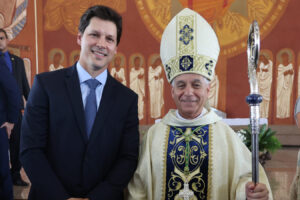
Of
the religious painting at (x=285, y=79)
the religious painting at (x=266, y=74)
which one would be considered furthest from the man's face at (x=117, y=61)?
the religious painting at (x=285, y=79)

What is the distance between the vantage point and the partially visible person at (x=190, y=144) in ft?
6.61

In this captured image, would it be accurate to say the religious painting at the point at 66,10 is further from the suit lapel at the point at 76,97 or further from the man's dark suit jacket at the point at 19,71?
the suit lapel at the point at 76,97

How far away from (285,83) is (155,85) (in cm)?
332

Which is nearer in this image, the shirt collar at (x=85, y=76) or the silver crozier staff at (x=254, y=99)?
the silver crozier staff at (x=254, y=99)

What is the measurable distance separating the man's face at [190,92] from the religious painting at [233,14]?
20.0 ft

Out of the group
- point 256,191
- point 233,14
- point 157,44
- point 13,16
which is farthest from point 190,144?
point 13,16

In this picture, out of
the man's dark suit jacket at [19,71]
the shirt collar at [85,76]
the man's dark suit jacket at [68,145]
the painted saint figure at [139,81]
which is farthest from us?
the painted saint figure at [139,81]

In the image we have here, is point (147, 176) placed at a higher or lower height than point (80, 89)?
lower

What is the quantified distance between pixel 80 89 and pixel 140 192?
802mm

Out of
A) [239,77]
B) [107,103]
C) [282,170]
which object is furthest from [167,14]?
[107,103]

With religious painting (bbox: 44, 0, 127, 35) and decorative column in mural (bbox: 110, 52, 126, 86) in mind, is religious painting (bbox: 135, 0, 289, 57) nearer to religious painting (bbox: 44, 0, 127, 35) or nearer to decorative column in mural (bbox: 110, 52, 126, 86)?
religious painting (bbox: 44, 0, 127, 35)

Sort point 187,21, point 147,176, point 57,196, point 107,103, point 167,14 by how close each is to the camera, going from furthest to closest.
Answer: point 167,14 → point 187,21 → point 147,176 → point 107,103 → point 57,196

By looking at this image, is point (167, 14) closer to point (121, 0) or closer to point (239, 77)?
point (121, 0)

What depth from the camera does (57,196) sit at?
1776mm
